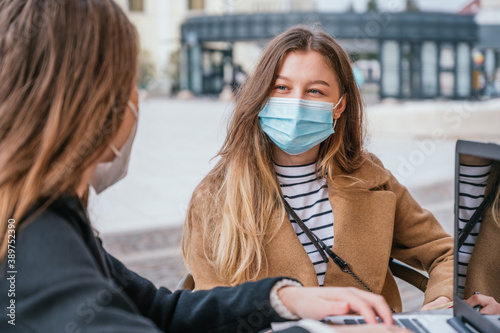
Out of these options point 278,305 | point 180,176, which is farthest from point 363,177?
point 180,176

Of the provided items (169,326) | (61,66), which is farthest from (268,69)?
(61,66)

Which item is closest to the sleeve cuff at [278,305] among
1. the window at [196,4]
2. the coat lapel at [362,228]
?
Answer: the coat lapel at [362,228]

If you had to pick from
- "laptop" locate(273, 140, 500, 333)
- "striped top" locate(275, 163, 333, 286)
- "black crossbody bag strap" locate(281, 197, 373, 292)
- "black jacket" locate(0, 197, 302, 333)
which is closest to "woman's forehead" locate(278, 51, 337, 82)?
"striped top" locate(275, 163, 333, 286)

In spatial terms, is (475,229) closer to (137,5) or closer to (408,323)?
(408,323)

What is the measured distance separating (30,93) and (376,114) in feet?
48.1

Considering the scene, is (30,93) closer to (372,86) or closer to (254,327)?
(254,327)

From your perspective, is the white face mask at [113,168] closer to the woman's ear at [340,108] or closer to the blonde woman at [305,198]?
the blonde woman at [305,198]

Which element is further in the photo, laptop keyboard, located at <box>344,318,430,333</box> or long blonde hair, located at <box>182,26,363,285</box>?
long blonde hair, located at <box>182,26,363,285</box>

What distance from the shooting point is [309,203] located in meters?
2.27

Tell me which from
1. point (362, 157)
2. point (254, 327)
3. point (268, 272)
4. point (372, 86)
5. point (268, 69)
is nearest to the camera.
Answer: point (254, 327)

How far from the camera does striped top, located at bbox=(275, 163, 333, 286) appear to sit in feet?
7.13

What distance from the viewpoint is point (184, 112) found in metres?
25.0

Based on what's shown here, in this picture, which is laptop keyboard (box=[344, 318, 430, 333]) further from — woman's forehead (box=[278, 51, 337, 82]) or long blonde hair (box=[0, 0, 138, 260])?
woman's forehead (box=[278, 51, 337, 82])

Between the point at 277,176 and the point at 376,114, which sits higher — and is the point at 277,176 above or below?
above
